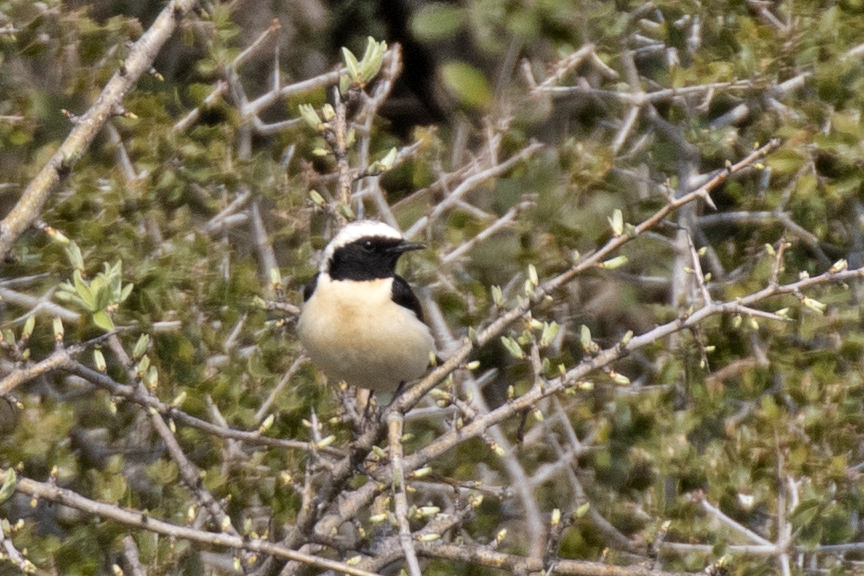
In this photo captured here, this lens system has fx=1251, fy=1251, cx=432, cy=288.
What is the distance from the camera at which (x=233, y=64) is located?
16.5 ft

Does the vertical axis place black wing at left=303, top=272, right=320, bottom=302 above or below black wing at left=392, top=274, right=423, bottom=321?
above

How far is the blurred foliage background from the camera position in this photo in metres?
4.16

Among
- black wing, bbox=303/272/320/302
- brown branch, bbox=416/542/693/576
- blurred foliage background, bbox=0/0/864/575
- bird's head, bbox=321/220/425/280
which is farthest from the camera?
black wing, bbox=303/272/320/302

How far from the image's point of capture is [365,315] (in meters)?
4.61

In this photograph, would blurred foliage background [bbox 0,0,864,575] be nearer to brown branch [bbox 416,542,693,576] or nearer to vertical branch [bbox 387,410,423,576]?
brown branch [bbox 416,542,693,576]

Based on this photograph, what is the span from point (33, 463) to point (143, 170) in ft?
3.82

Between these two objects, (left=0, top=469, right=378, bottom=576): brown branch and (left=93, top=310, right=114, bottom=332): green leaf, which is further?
(left=93, top=310, right=114, bottom=332): green leaf

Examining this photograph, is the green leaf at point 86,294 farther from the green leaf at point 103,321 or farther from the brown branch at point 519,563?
the brown branch at point 519,563

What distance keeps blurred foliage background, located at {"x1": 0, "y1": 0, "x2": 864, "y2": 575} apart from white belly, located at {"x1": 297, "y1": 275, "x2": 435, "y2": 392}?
0.44 feet

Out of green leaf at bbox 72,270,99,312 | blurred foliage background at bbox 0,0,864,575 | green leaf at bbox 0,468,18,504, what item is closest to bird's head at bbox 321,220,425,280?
blurred foliage background at bbox 0,0,864,575

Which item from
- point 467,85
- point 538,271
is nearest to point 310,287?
point 538,271

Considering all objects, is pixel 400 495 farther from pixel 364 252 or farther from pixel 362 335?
pixel 364 252

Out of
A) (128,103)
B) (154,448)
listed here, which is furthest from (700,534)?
(128,103)

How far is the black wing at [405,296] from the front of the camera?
4.80 metres
